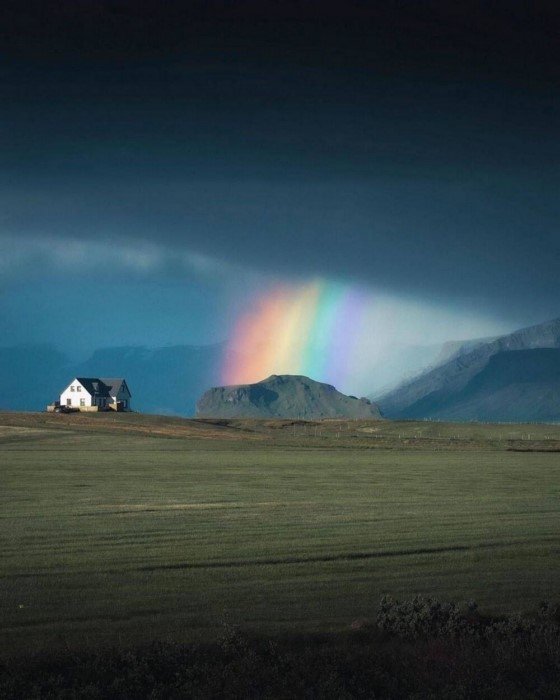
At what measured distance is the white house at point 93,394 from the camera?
16338 centimetres

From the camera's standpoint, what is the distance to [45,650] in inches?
494

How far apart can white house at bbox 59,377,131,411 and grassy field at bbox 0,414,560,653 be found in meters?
106

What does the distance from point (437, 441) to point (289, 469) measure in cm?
5812

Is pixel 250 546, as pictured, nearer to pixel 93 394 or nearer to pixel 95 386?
pixel 93 394

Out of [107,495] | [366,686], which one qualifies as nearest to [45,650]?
[366,686]

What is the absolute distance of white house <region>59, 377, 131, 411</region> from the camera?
163 m

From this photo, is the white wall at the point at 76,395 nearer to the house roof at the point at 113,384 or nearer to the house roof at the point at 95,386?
the house roof at the point at 95,386

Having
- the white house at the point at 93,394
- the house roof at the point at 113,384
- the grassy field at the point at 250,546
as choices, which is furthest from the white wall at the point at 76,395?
the grassy field at the point at 250,546

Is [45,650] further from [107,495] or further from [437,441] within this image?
[437,441]

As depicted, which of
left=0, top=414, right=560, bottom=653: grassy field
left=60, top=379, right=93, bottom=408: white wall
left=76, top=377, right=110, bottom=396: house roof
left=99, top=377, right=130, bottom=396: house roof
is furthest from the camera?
left=99, top=377, right=130, bottom=396: house roof

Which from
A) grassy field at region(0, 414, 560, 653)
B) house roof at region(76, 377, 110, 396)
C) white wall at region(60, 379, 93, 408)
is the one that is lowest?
grassy field at region(0, 414, 560, 653)

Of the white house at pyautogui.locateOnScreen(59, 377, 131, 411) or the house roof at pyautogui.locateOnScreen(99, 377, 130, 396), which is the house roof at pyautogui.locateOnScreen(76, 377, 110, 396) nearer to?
the white house at pyautogui.locateOnScreen(59, 377, 131, 411)

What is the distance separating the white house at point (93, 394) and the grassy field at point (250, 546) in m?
106

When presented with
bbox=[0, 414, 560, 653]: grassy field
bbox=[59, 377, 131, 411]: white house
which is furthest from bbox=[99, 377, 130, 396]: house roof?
bbox=[0, 414, 560, 653]: grassy field
